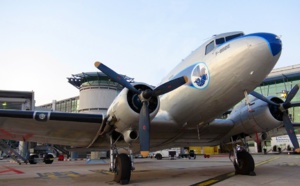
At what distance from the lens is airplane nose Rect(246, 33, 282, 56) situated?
299 inches

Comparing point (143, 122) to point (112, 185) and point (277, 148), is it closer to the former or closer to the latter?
point (112, 185)

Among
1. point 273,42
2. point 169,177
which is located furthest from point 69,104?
point 273,42

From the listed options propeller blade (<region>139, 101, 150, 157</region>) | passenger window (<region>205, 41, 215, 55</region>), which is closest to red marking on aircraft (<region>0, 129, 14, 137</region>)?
propeller blade (<region>139, 101, 150, 157</region>)

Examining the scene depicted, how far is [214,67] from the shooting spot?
8688 mm

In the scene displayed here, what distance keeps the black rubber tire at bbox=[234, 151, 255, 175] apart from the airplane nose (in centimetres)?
531

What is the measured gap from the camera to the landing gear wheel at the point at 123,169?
9047 millimetres

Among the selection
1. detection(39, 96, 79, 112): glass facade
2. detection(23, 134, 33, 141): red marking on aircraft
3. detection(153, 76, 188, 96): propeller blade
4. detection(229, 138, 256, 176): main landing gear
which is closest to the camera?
detection(153, 76, 188, 96): propeller blade

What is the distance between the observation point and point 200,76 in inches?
362

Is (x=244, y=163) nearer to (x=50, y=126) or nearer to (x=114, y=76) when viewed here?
(x=114, y=76)

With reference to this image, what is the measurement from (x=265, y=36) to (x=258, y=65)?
87cm

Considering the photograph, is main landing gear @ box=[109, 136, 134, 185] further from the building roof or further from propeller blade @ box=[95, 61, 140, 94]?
the building roof

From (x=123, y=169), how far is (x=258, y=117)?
6648mm

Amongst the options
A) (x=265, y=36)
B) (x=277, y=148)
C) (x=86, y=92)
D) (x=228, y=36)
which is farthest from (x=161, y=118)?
(x=277, y=148)

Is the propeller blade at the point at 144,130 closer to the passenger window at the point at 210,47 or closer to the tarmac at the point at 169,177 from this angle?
the tarmac at the point at 169,177
